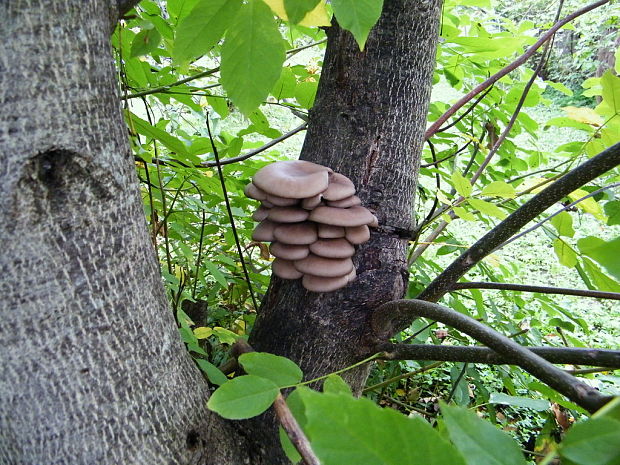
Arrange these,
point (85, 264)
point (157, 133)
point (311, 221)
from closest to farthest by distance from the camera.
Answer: point (85, 264), point (311, 221), point (157, 133)

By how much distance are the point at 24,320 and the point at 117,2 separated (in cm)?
50

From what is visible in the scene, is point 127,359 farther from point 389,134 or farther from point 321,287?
point 389,134

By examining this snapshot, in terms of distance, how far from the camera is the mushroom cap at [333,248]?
916 mm

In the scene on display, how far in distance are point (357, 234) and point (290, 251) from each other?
0.46 ft

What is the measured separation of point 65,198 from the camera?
656 millimetres

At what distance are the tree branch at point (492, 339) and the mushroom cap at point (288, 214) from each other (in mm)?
247

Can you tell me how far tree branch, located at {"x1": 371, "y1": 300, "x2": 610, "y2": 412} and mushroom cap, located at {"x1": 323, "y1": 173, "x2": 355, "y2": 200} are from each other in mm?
234

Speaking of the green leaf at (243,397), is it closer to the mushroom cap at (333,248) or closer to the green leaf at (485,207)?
the mushroom cap at (333,248)

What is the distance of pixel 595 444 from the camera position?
0.29 m

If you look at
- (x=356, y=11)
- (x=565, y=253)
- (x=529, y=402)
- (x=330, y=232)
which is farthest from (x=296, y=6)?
(x=565, y=253)

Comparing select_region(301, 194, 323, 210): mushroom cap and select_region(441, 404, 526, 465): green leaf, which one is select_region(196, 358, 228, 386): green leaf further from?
select_region(441, 404, 526, 465): green leaf

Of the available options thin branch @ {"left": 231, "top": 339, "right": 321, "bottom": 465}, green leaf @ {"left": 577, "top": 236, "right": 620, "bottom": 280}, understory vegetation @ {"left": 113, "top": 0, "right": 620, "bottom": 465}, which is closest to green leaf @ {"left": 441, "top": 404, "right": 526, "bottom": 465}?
understory vegetation @ {"left": 113, "top": 0, "right": 620, "bottom": 465}

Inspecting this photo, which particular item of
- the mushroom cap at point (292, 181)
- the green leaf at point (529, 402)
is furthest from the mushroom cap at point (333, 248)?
the green leaf at point (529, 402)

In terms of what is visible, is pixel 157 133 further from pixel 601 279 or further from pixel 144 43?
pixel 601 279
